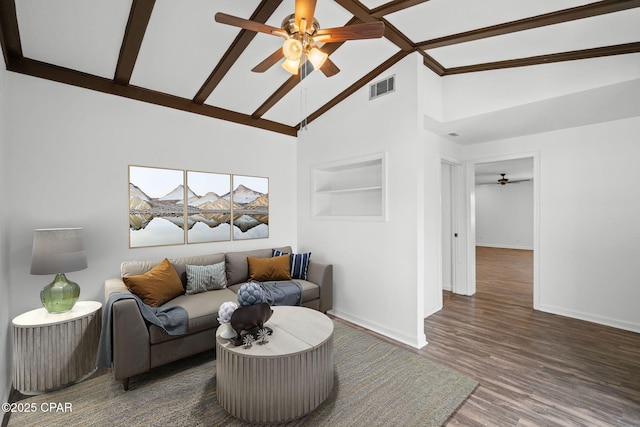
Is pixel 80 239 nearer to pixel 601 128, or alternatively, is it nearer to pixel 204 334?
pixel 204 334

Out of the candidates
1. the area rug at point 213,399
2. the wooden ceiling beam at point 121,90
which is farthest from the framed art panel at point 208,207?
the area rug at point 213,399

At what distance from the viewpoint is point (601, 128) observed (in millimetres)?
3475

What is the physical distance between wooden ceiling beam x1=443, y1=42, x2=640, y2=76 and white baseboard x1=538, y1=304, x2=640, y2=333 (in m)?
2.95

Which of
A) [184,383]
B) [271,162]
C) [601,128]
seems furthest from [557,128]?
[184,383]

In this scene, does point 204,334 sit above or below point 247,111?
below

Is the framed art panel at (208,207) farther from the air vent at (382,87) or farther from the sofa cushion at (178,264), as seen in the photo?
the air vent at (382,87)

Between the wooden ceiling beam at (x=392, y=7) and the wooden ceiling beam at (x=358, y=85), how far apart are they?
71cm

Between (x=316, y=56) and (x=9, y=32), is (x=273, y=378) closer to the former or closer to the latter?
(x=316, y=56)

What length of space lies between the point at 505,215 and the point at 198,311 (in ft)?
35.7

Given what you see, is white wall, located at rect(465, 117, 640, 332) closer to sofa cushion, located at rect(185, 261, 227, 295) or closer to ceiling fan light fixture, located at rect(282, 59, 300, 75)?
ceiling fan light fixture, located at rect(282, 59, 300, 75)

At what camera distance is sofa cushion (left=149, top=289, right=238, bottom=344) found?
2330mm

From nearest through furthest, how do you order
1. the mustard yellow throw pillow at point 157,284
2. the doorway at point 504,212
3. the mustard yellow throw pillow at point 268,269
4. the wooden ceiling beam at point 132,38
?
the wooden ceiling beam at point 132,38
the mustard yellow throw pillow at point 157,284
the mustard yellow throw pillow at point 268,269
the doorway at point 504,212

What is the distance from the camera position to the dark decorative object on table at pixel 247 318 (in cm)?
191

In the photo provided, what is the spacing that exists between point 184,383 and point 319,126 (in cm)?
341
